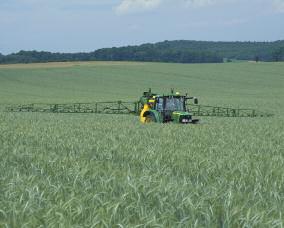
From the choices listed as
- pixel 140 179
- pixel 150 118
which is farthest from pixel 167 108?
pixel 140 179

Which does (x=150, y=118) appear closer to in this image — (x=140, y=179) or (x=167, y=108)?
(x=167, y=108)

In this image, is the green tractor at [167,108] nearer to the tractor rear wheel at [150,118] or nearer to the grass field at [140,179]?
the tractor rear wheel at [150,118]

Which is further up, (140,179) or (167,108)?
(140,179)

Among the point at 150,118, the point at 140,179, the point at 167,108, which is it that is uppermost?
the point at 140,179

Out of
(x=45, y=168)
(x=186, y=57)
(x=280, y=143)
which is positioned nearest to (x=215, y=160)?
(x=45, y=168)

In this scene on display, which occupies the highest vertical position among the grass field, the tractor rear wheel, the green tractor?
the grass field

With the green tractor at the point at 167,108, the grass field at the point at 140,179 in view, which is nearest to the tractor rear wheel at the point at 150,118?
the green tractor at the point at 167,108

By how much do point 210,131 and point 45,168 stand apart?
9.36m

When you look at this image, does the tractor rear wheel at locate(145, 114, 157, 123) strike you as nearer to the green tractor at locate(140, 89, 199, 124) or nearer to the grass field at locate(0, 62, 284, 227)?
the green tractor at locate(140, 89, 199, 124)

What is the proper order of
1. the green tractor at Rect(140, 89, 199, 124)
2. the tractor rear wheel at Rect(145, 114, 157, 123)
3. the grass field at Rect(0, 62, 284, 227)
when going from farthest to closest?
the tractor rear wheel at Rect(145, 114, 157, 123)
the green tractor at Rect(140, 89, 199, 124)
the grass field at Rect(0, 62, 284, 227)

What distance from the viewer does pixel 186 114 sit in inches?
858

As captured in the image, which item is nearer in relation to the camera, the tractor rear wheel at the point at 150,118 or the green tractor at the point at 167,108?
the green tractor at the point at 167,108

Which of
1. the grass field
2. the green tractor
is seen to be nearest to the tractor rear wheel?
the green tractor

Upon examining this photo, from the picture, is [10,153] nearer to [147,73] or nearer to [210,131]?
[210,131]
